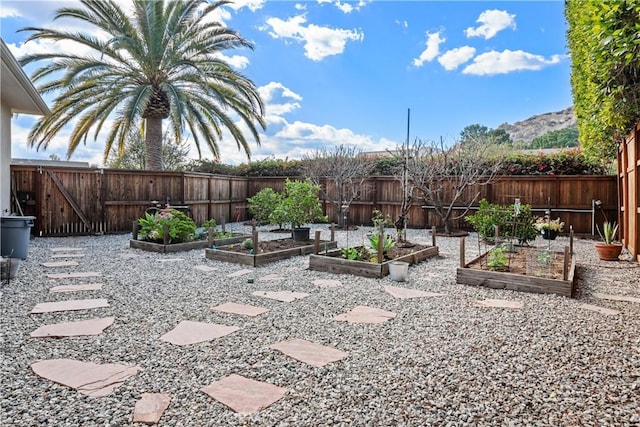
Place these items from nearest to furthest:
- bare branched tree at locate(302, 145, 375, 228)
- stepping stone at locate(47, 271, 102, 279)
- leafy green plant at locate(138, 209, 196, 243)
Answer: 1. stepping stone at locate(47, 271, 102, 279)
2. leafy green plant at locate(138, 209, 196, 243)
3. bare branched tree at locate(302, 145, 375, 228)

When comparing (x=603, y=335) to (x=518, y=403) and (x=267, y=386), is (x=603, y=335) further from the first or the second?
(x=267, y=386)

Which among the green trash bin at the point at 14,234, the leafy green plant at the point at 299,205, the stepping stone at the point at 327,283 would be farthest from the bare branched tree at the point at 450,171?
the green trash bin at the point at 14,234

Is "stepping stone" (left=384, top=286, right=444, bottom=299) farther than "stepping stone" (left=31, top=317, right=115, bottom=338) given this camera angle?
Yes

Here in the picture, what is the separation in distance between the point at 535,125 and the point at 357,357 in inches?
1553

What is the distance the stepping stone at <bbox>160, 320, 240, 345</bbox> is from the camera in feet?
9.10

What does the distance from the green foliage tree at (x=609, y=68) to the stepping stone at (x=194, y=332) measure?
388 cm

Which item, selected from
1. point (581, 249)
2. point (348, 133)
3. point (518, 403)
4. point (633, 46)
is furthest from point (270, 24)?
point (518, 403)

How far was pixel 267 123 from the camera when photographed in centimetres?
1133

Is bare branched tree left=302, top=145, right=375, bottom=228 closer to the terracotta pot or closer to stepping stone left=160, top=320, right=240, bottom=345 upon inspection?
the terracotta pot

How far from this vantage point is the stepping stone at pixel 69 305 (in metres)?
3.46

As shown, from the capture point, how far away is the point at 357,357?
2494mm

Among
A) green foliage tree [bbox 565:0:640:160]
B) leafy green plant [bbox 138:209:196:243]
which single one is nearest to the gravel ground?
green foliage tree [bbox 565:0:640:160]

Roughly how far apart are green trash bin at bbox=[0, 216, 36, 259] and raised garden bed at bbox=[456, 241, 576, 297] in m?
6.19

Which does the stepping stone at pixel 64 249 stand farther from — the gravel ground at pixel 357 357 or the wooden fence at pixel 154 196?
the gravel ground at pixel 357 357
